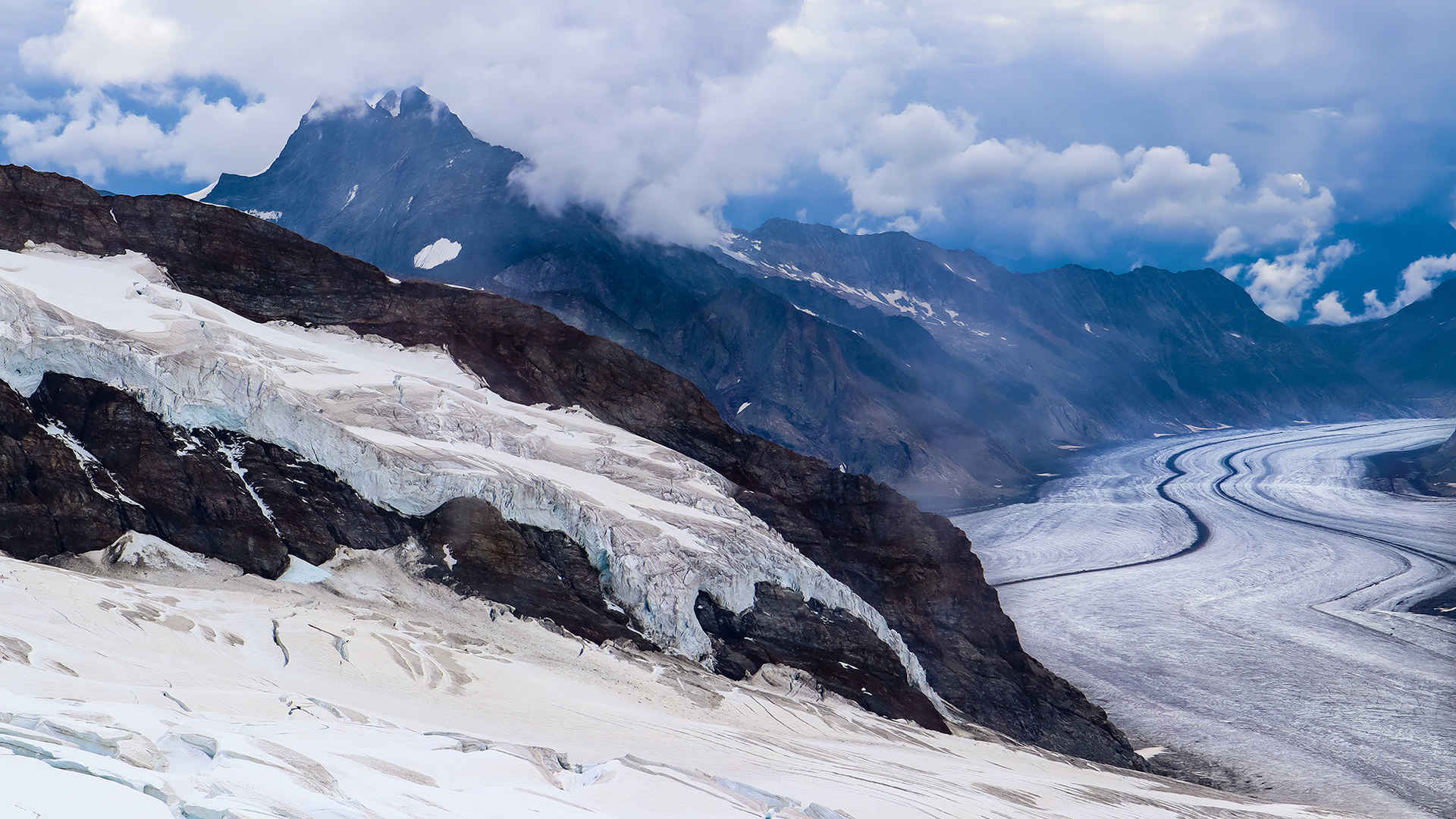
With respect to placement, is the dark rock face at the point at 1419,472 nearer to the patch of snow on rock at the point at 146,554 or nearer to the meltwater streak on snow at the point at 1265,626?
the meltwater streak on snow at the point at 1265,626

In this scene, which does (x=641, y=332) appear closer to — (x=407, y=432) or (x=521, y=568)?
(x=407, y=432)

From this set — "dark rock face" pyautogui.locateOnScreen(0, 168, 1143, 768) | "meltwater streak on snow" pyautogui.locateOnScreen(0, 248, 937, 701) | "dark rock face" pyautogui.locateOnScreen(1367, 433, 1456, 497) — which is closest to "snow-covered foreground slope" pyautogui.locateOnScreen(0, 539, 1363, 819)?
"meltwater streak on snow" pyautogui.locateOnScreen(0, 248, 937, 701)

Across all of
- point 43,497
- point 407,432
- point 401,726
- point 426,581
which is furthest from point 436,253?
point 401,726

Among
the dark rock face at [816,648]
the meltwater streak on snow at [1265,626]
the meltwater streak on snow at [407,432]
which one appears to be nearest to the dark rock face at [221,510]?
the meltwater streak on snow at [407,432]

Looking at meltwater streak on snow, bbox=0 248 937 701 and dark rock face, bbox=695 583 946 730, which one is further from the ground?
meltwater streak on snow, bbox=0 248 937 701

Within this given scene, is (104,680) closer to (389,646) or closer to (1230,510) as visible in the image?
(389,646)

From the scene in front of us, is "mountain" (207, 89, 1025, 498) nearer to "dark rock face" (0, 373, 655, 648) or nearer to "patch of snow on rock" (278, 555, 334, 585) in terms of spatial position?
Answer: "dark rock face" (0, 373, 655, 648)
